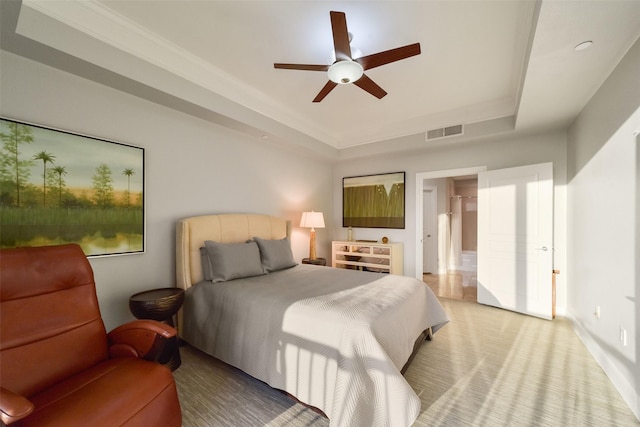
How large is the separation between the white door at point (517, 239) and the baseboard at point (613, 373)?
2.11ft

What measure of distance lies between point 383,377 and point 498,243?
10.4 feet

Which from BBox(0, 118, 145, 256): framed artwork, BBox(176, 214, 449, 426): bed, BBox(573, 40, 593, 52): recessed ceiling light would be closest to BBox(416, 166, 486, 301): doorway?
BBox(176, 214, 449, 426): bed

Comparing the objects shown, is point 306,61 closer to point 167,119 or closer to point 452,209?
point 167,119

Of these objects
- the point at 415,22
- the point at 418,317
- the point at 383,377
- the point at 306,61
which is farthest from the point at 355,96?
the point at 383,377

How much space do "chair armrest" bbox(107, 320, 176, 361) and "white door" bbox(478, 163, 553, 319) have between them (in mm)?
4010

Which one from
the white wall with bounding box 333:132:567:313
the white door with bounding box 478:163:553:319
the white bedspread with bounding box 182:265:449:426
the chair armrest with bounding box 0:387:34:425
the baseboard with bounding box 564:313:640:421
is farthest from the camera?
the white wall with bounding box 333:132:567:313

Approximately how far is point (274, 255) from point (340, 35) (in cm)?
233

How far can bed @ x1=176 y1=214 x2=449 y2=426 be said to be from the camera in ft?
4.89

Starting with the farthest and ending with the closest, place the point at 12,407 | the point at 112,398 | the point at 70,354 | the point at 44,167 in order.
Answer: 1. the point at 44,167
2. the point at 70,354
3. the point at 112,398
4. the point at 12,407

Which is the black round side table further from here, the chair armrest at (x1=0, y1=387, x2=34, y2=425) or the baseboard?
the baseboard

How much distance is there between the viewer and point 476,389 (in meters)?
1.99

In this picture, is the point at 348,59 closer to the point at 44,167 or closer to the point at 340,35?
the point at 340,35

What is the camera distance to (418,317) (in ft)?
7.55

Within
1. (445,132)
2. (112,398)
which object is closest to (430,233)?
(445,132)
